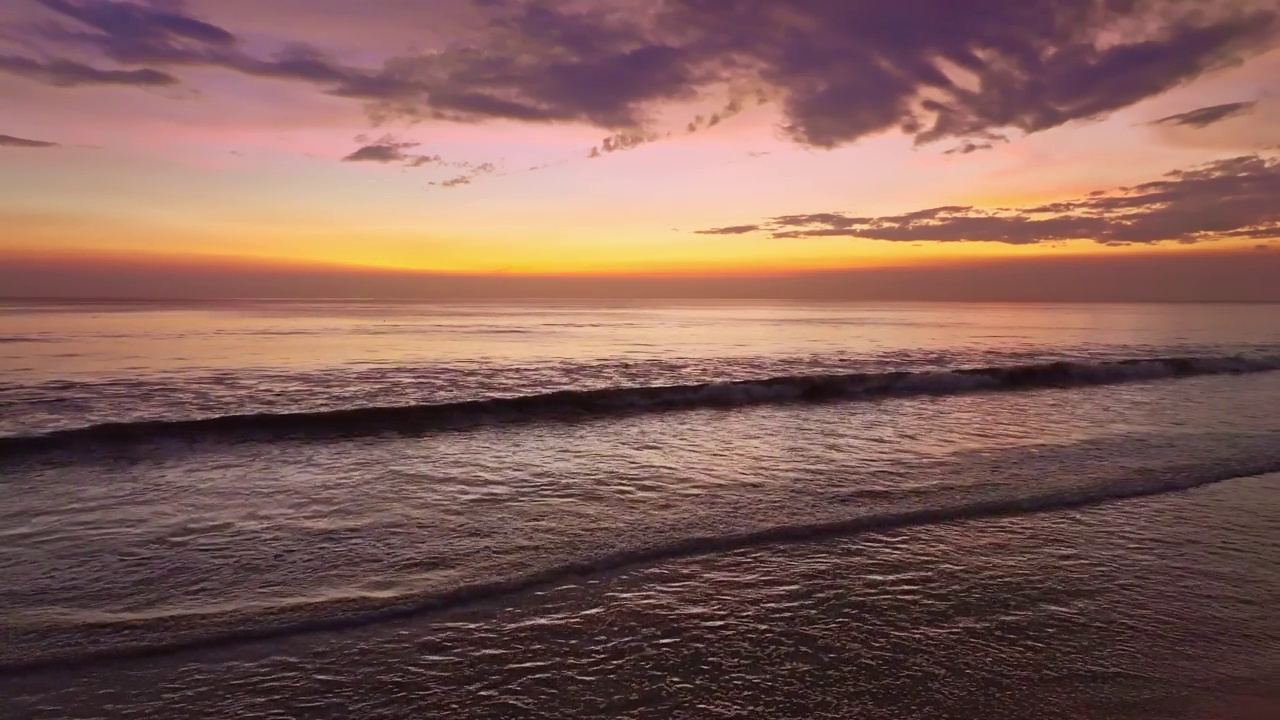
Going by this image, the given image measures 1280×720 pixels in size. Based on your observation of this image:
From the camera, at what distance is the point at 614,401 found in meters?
19.9

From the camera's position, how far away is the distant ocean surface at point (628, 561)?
16.1ft

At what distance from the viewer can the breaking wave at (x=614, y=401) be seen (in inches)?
562

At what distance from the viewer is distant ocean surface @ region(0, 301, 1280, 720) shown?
16.1 ft

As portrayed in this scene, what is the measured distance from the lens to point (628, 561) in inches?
291

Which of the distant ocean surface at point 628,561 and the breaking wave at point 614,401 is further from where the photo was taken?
the breaking wave at point 614,401

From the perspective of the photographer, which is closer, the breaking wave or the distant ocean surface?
the distant ocean surface

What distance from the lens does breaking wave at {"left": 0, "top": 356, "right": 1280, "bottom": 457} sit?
14.3m

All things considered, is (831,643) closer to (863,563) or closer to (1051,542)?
(863,563)

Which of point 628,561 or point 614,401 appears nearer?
point 628,561

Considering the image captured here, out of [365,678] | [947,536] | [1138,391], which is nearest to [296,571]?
[365,678]

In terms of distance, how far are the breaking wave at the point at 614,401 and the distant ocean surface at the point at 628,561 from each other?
16cm

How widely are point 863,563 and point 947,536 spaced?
1.56 metres

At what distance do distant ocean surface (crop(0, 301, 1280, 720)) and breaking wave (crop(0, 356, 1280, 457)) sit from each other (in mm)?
159

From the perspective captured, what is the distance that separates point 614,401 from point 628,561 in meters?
12.6
